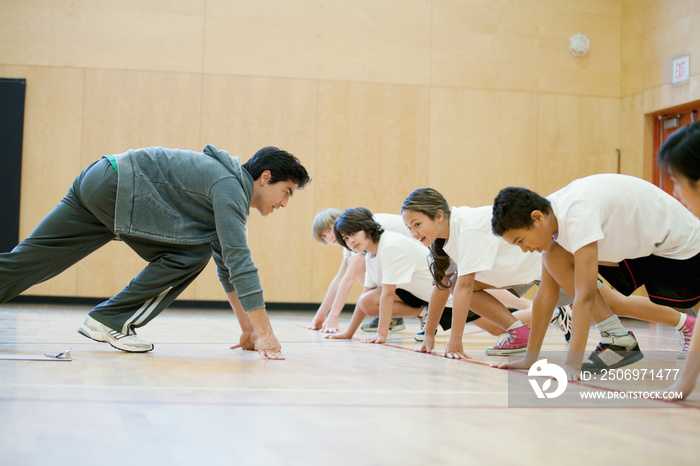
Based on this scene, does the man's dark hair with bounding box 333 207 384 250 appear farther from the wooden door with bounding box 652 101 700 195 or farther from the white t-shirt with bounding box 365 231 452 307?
the wooden door with bounding box 652 101 700 195

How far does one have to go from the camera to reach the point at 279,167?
7.78 ft

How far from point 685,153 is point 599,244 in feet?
2.18

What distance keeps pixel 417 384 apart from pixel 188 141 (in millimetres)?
5054

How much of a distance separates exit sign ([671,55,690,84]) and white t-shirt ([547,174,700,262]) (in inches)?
173

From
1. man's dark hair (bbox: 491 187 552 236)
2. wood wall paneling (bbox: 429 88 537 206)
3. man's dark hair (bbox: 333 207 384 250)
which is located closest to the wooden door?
wood wall paneling (bbox: 429 88 537 206)

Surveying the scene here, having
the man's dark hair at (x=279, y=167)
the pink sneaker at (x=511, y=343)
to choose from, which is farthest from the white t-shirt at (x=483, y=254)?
the man's dark hair at (x=279, y=167)

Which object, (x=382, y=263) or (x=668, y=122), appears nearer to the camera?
(x=382, y=263)

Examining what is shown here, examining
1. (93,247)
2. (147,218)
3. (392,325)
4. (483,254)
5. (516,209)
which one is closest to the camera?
(516,209)

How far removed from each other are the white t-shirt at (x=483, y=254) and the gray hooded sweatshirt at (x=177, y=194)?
3.00 feet

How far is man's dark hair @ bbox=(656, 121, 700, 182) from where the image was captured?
1.44m

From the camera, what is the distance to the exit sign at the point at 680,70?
599 centimetres

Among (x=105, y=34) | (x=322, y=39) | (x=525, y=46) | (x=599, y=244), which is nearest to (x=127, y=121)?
(x=105, y=34)

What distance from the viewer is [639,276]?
246 centimetres

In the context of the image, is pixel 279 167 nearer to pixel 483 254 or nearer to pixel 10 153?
pixel 483 254
